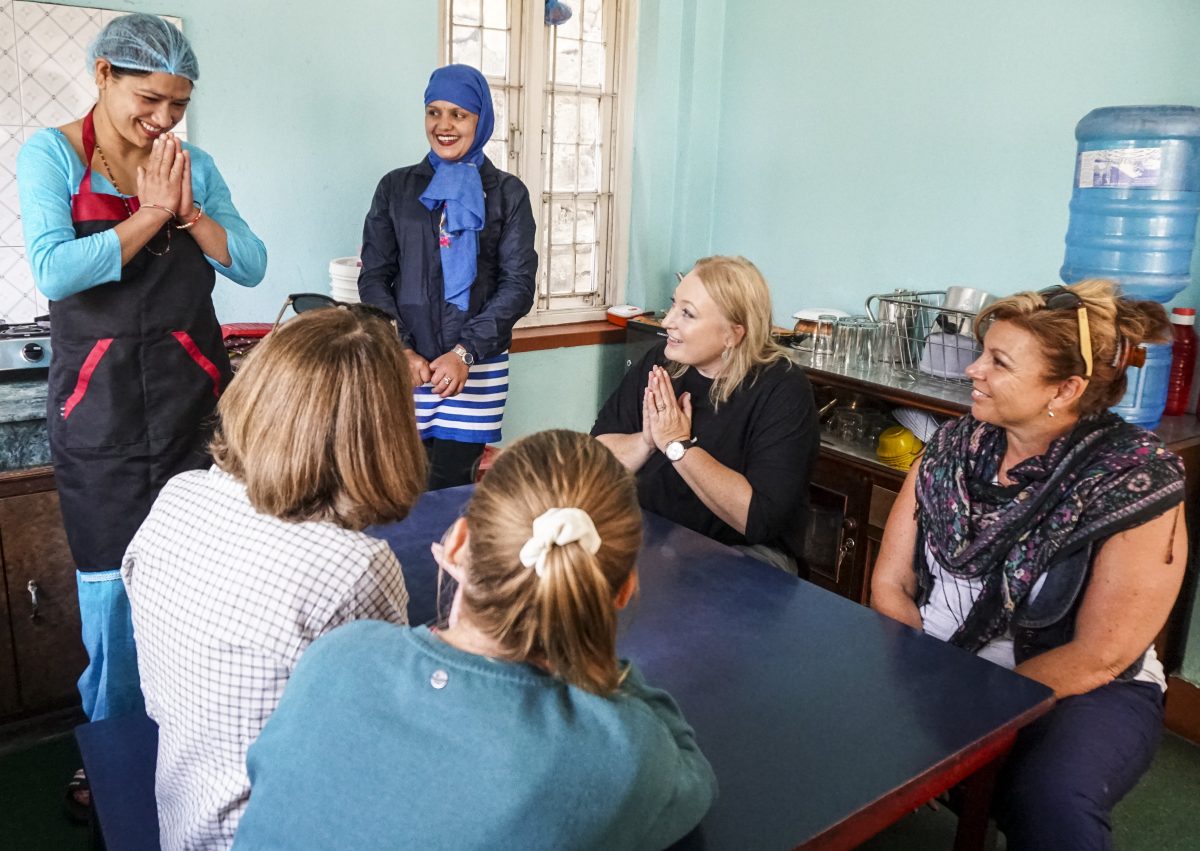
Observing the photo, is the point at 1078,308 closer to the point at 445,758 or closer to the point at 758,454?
the point at 758,454

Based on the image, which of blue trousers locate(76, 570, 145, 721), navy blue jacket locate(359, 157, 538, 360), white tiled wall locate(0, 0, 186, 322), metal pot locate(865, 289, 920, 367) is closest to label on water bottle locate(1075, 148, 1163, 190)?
metal pot locate(865, 289, 920, 367)

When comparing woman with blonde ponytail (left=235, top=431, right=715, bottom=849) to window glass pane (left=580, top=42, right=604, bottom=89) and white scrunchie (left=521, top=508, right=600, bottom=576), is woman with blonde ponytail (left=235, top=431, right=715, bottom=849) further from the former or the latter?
window glass pane (left=580, top=42, right=604, bottom=89)

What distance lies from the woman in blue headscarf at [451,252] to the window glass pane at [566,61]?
1.03 metres

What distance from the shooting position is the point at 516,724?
891 mm

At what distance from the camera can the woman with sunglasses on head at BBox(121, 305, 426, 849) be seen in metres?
1.12

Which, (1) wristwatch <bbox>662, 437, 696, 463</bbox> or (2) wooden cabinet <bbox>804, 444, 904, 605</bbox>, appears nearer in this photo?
(1) wristwatch <bbox>662, 437, 696, 463</bbox>

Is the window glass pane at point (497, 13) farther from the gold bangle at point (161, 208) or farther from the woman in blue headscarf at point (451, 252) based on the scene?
the gold bangle at point (161, 208)

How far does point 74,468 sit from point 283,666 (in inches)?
42.4

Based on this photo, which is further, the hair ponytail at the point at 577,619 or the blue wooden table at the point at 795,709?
the blue wooden table at the point at 795,709

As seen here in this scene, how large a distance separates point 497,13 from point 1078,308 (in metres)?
2.58

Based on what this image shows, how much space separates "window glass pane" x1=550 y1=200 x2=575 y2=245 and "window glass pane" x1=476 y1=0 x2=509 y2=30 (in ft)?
2.27

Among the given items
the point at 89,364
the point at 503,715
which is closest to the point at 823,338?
the point at 89,364

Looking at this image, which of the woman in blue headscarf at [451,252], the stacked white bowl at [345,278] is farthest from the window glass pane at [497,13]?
the stacked white bowl at [345,278]

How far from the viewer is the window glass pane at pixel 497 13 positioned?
11.8 feet
